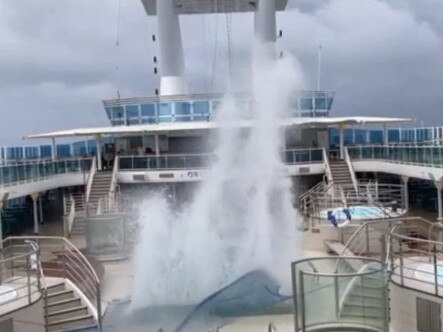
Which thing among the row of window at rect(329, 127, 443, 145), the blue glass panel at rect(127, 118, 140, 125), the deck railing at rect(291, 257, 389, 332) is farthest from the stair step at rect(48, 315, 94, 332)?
the row of window at rect(329, 127, 443, 145)

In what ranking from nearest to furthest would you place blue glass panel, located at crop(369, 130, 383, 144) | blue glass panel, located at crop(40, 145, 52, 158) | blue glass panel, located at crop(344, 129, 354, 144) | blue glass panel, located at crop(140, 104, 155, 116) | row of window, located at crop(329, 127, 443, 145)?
1. blue glass panel, located at crop(140, 104, 155, 116)
2. row of window, located at crop(329, 127, 443, 145)
3. blue glass panel, located at crop(40, 145, 52, 158)
4. blue glass panel, located at crop(344, 129, 354, 144)
5. blue glass panel, located at crop(369, 130, 383, 144)

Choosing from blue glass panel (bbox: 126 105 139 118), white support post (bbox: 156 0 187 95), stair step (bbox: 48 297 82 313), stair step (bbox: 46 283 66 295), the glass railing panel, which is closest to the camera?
the glass railing panel

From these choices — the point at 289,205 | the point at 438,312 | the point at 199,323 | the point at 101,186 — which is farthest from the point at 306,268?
the point at 101,186

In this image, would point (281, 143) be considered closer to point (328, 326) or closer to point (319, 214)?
point (319, 214)

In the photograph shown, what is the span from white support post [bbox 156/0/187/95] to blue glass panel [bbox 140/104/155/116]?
156cm

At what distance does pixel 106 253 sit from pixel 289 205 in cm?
632

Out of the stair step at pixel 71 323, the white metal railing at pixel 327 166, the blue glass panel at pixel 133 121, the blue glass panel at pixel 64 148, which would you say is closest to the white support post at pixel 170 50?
the blue glass panel at pixel 133 121

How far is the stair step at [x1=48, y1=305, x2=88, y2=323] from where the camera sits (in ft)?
27.0

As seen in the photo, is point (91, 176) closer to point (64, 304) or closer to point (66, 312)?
point (64, 304)

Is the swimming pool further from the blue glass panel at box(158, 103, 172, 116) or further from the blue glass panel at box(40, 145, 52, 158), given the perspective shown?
the blue glass panel at box(40, 145, 52, 158)

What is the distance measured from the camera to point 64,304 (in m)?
8.56

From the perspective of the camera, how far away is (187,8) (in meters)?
32.5

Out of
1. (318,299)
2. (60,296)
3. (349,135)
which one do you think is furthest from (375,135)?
(318,299)

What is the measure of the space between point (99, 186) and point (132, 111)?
22.1 ft
